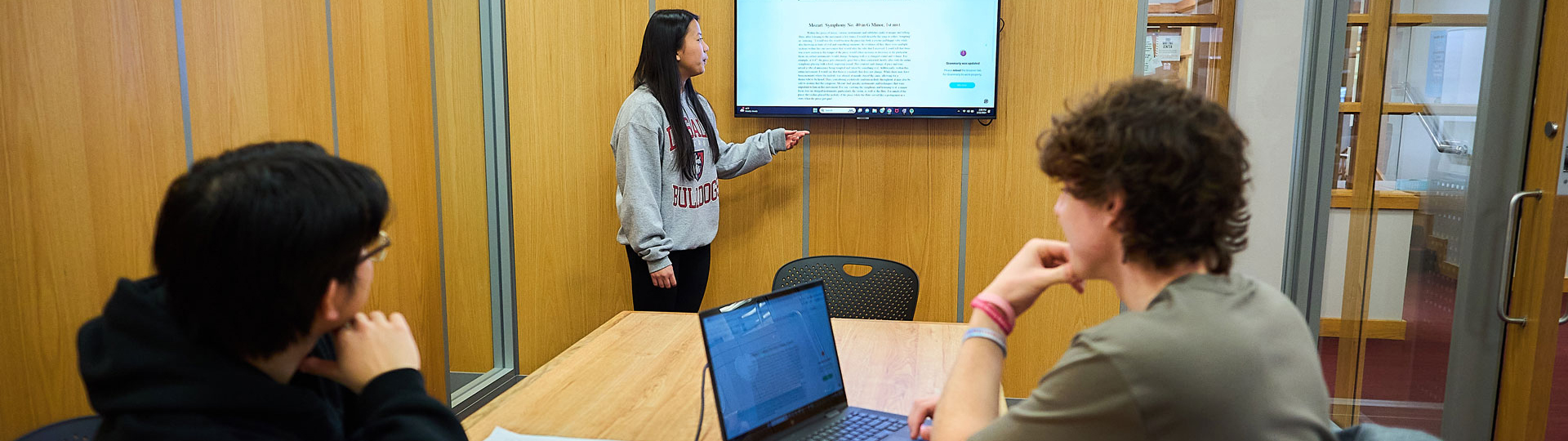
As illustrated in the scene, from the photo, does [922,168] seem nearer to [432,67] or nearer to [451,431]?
[432,67]

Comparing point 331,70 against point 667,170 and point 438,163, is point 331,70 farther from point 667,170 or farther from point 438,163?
point 667,170

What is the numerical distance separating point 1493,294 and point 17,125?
346cm

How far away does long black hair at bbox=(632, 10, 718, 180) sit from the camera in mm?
3059

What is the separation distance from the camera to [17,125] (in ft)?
5.69

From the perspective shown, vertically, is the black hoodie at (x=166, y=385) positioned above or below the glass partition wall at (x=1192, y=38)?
below

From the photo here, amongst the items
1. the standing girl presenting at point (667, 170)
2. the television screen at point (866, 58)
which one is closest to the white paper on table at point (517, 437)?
the standing girl presenting at point (667, 170)

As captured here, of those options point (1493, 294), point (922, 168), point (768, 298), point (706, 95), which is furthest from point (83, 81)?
point (1493, 294)

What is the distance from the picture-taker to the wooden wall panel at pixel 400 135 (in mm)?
2723

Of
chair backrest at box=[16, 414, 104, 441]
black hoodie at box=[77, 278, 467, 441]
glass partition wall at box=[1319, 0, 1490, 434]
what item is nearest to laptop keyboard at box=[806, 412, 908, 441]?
black hoodie at box=[77, 278, 467, 441]

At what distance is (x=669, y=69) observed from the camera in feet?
10.1

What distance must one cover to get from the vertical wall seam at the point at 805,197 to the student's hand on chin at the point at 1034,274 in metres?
2.32

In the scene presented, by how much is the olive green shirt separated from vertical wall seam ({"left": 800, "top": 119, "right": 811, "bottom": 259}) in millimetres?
2676

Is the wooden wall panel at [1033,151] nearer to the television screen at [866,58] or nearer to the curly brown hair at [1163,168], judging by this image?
the television screen at [866,58]

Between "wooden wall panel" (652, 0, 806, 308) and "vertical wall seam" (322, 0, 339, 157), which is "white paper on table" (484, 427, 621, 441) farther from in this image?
"wooden wall panel" (652, 0, 806, 308)
